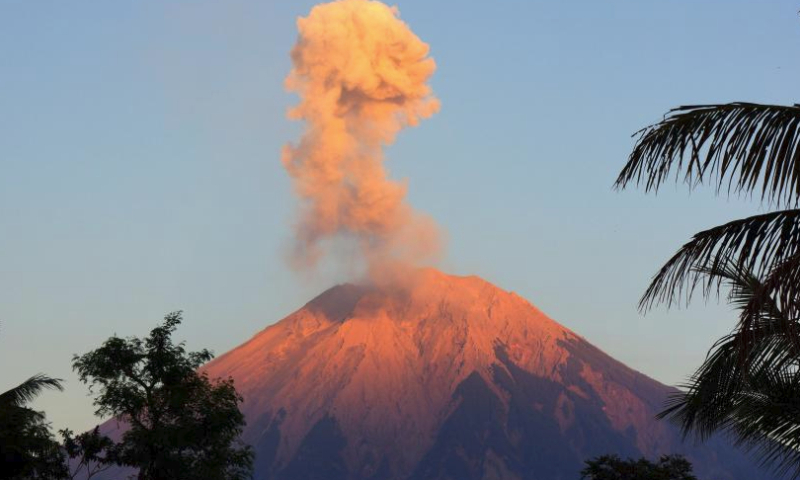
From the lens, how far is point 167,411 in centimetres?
2923

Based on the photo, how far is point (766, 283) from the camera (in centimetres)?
641

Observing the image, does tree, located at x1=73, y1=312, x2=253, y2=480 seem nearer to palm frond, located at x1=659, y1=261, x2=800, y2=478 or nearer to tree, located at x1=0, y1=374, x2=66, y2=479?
tree, located at x1=0, y1=374, x2=66, y2=479

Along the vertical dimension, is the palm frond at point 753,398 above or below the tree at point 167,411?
below

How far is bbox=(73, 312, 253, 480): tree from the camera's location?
94.0 feet

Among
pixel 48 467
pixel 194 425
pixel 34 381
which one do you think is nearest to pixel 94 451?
pixel 48 467

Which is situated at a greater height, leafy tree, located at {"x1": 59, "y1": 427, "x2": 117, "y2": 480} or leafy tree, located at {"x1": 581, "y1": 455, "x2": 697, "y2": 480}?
leafy tree, located at {"x1": 59, "y1": 427, "x2": 117, "y2": 480}

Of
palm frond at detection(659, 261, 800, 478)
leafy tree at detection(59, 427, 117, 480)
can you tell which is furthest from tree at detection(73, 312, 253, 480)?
palm frond at detection(659, 261, 800, 478)

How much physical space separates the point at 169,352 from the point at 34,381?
8857 mm

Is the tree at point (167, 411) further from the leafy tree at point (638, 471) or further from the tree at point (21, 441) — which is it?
the leafy tree at point (638, 471)

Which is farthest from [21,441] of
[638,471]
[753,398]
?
[638,471]

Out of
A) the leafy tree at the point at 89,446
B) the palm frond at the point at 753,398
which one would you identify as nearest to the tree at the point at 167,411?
the leafy tree at the point at 89,446

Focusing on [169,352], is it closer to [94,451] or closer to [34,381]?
[94,451]

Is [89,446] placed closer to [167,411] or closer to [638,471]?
[167,411]

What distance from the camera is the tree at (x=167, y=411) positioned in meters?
28.6
